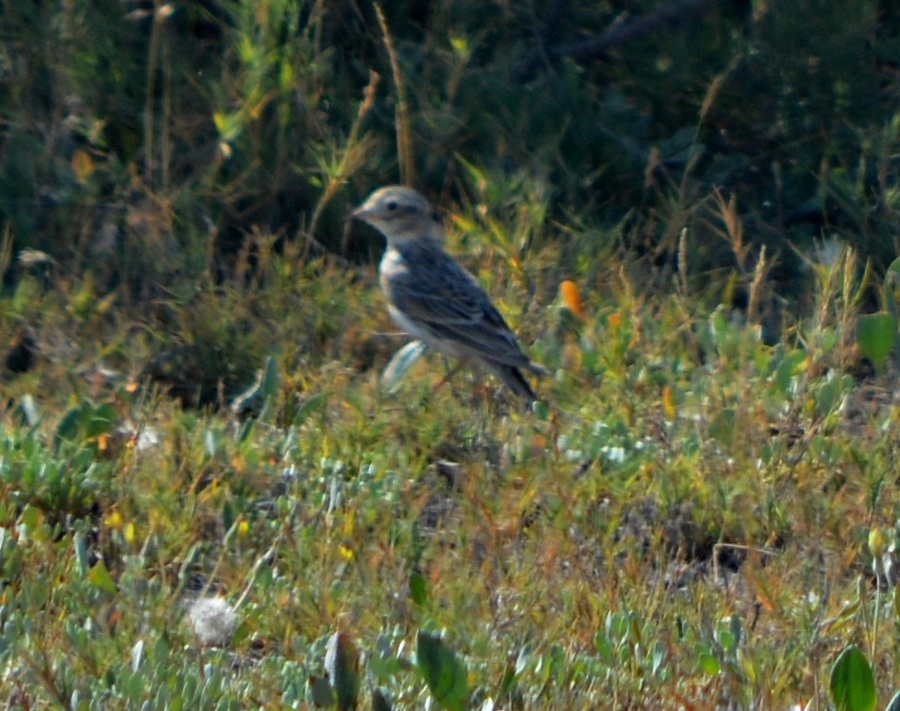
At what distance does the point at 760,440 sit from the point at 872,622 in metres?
1.12

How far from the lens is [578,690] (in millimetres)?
3188

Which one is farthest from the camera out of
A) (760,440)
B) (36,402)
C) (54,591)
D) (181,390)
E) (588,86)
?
(588,86)

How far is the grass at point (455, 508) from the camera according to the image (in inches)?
128

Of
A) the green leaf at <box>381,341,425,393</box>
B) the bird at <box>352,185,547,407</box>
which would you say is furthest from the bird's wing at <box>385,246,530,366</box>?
the green leaf at <box>381,341,425,393</box>

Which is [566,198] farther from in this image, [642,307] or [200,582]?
[200,582]

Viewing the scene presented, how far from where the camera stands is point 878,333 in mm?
4250

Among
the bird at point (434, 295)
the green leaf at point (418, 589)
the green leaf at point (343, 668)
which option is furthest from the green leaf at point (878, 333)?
the green leaf at point (343, 668)

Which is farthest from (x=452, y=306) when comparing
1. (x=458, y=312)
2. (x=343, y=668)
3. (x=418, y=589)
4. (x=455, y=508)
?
(x=343, y=668)

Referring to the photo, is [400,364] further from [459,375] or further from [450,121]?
[450,121]

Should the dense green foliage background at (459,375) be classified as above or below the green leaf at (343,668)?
below

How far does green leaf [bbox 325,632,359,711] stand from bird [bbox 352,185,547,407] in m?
2.15

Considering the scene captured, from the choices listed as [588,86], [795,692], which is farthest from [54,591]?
[588,86]

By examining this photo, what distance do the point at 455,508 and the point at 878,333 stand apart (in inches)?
50.6

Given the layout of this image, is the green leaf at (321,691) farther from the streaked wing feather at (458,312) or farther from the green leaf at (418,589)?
the streaked wing feather at (458,312)
